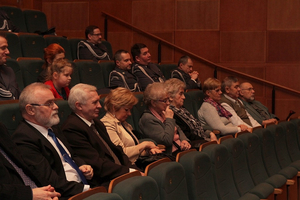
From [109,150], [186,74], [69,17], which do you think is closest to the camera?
[109,150]

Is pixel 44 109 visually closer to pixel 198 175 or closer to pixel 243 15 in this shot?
pixel 198 175

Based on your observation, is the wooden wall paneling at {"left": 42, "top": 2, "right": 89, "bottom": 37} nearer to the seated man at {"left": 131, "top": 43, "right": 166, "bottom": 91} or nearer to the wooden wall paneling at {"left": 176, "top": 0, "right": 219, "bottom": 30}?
the wooden wall paneling at {"left": 176, "top": 0, "right": 219, "bottom": 30}

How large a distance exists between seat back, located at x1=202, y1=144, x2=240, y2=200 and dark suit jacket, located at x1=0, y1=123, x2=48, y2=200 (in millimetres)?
599

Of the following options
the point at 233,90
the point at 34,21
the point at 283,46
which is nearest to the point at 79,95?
the point at 233,90

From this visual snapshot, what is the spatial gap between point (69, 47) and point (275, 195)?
1840 mm

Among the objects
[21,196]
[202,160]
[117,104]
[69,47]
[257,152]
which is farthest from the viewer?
[69,47]

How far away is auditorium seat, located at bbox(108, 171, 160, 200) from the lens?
92 centimetres

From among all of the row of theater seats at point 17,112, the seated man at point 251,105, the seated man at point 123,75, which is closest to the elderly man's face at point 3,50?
the row of theater seats at point 17,112

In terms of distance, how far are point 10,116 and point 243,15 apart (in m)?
2.95

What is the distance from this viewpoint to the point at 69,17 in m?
4.14

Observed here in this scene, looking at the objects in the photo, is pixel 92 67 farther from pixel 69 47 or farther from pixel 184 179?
pixel 184 179

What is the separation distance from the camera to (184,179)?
3.97 feet

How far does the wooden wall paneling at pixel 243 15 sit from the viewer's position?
12.5 feet

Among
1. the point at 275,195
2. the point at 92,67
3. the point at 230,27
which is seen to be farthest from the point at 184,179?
the point at 230,27
